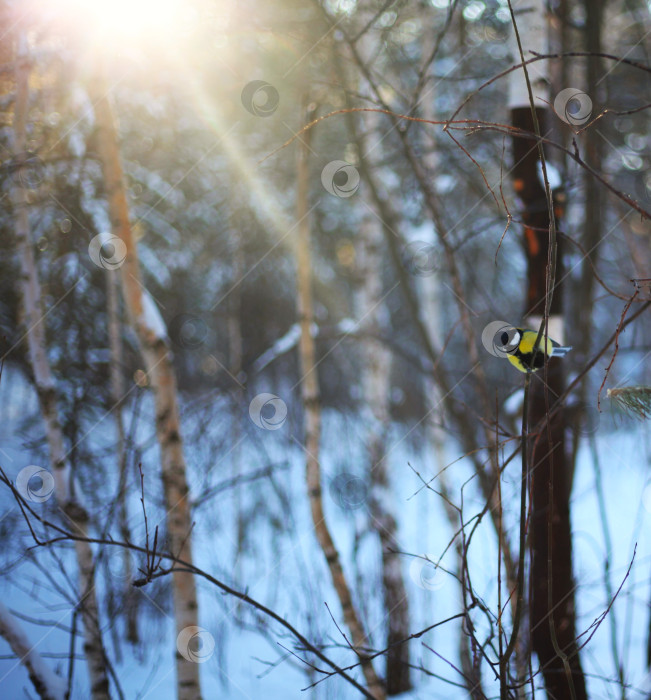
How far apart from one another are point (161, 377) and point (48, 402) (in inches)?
21.2

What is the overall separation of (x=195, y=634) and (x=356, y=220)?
5.64 metres

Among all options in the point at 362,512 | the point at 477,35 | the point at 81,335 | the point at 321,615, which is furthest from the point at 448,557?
the point at 477,35

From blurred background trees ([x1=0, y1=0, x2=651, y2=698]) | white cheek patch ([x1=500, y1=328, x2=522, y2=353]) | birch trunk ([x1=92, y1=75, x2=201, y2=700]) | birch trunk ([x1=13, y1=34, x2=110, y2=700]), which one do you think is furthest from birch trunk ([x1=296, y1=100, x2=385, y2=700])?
white cheek patch ([x1=500, y1=328, x2=522, y2=353])

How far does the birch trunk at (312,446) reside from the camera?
8.80 ft

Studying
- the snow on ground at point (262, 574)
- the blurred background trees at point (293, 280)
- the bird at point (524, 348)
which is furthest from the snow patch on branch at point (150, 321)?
the bird at point (524, 348)

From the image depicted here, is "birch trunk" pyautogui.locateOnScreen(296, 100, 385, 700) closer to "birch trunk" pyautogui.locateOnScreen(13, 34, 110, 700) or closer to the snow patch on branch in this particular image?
the snow patch on branch

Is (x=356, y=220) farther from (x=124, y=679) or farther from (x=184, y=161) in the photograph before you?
(x=124, y=679)

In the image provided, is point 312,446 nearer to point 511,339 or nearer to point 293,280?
point 511,339

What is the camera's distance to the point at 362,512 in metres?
5.86

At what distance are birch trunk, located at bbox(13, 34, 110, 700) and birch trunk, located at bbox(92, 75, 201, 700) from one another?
1.04 feet

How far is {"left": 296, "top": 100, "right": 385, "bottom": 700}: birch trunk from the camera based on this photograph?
268 centimetres

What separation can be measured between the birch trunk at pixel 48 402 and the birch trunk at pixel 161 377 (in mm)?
317

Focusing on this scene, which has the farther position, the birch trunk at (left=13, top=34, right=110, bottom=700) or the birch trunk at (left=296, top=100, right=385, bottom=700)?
the birch trunk at (left=296, top=100, right=385, bottom=700)

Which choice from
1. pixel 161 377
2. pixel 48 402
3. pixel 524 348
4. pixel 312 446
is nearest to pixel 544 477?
pixel 524 348
